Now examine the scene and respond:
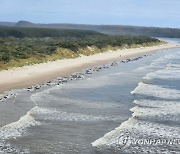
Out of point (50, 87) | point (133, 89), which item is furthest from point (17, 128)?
point (133, 89)

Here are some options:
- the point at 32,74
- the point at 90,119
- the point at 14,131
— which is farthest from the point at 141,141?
the point at 32,74

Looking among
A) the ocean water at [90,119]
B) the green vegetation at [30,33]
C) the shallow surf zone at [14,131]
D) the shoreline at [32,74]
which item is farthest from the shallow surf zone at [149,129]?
the green vegetation at [30,33]

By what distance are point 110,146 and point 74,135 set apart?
1480 millimetres

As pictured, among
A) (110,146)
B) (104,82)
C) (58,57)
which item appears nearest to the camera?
(110,146)

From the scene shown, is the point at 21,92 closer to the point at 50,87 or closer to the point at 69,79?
the point at 50,87

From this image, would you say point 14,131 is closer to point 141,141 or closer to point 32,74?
point 141,141

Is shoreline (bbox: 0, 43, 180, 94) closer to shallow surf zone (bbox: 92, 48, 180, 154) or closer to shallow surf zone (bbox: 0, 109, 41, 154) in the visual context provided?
shallow surf zone (bbox: 0, 109, 41, 154)

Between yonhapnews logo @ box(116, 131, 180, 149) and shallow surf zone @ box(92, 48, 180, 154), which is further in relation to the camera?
yonhapnews logo @ box(116, 131, 180, 149)

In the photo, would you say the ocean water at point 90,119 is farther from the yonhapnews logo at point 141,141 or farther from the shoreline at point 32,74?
the shoreline at point 32,74

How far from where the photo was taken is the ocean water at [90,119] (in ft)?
37.5

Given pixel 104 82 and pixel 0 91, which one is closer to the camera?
pixel 0 91

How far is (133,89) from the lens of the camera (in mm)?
22953

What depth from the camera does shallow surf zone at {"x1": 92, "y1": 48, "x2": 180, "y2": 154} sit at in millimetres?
11406

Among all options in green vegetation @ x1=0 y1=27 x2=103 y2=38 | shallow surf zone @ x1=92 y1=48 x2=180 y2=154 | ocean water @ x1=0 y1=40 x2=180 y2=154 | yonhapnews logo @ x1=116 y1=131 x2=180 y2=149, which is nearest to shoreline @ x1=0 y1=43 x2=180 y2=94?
ocean water @ x1=0 y1=40 x2=180 y2=154
